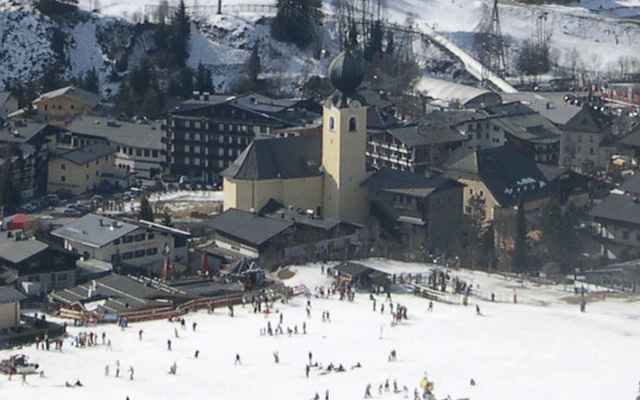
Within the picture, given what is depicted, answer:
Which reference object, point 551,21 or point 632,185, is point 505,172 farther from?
point 551,21

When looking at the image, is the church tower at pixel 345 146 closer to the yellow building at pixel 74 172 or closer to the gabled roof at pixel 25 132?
the yellow building at pixel 74 172

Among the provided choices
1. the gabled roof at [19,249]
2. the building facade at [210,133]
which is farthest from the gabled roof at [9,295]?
the building facade at [210,133]

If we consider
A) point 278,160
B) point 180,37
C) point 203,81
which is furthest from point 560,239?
point 180,37

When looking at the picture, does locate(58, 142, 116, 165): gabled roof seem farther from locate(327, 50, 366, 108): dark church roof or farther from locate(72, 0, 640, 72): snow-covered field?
locate(72, 0, 640, 72): snow-covered field

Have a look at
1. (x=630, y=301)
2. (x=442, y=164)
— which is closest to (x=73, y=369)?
(x=630, y=301)

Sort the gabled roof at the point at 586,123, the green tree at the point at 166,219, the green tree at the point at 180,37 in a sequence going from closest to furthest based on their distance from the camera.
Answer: the green tree at the point at 166,219, the gabled roof at the point at 586,123, the green tree at the point at 180,37
